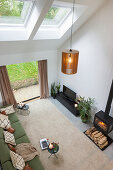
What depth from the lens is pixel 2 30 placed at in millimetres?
3230

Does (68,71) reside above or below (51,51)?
below

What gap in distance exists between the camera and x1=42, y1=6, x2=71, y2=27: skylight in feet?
11.1

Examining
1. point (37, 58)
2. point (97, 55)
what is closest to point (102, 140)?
point (97, 55)

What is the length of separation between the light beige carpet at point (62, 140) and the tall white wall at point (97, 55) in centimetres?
140

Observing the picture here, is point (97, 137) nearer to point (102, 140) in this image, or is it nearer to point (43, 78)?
point (102, 140)

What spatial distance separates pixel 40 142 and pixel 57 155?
2.23 feet

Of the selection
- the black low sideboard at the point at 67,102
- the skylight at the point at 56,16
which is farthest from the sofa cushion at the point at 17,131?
the skylight at the point at 56,16

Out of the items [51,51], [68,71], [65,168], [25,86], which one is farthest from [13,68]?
[65,168]

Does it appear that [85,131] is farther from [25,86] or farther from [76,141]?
[25,86]

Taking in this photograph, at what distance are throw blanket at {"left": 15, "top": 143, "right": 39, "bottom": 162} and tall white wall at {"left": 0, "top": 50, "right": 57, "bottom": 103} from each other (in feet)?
10.0

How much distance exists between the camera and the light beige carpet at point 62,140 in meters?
3.20

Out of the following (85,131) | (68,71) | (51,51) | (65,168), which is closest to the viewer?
(68,71)

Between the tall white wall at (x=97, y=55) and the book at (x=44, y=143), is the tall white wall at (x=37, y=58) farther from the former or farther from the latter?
the book at (x=44, y=143)

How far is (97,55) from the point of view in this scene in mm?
3723
